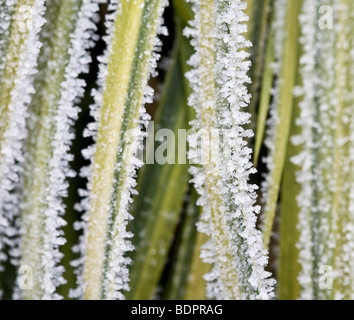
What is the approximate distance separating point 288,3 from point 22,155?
275mm

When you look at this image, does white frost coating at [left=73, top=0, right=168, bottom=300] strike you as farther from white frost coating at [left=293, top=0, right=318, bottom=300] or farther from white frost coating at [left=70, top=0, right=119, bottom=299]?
white frost coating at [left=293, top=0, right=318, bottom=300]

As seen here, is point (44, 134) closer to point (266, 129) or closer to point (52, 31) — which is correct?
point (52, 31)

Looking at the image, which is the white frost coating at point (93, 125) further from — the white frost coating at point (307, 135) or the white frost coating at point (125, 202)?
the white frost coating at point (307, 135)

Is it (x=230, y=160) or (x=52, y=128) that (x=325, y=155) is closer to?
(x=230, y=160)

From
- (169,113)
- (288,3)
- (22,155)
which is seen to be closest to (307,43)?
(288,3)

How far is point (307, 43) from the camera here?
0.39 metres

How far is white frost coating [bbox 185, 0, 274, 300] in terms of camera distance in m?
0.31

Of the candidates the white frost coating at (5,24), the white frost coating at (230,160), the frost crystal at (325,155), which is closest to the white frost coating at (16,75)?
the white frost coating at (5,24)

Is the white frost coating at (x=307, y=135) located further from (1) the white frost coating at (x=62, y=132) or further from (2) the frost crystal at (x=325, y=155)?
(1) the white frost coating at (x=62, y=132)

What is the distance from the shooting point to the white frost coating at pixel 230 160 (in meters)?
0.31

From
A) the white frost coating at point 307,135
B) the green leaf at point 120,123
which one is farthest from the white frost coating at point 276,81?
the green leaf at point 120,123

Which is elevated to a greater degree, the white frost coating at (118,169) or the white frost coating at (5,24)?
the white frost coating at (5,24)

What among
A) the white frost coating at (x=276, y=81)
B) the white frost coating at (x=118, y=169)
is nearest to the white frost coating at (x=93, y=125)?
the white frost coating at (x=118, y=169)

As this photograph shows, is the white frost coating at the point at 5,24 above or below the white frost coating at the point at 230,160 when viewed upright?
above
